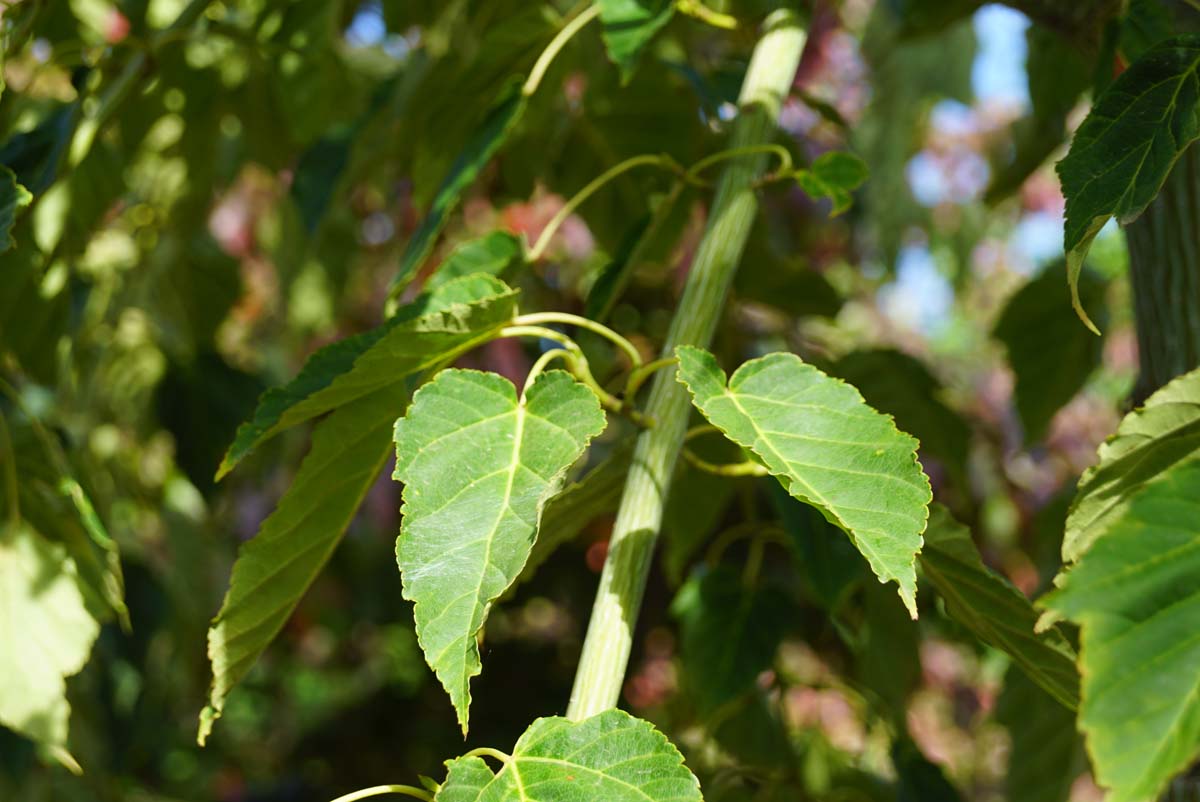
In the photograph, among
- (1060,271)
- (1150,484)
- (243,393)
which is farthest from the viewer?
(243,393)

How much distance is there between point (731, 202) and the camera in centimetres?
56

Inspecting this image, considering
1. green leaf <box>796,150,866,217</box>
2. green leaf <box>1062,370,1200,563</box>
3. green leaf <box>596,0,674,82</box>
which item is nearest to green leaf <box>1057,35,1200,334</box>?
green leaf <box>1062,370,1200,563</box>

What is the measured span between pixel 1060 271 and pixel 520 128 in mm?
437

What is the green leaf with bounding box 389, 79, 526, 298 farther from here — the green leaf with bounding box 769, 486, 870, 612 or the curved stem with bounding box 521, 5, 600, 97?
the green leaf with bounding box 769, 486, 870, 612

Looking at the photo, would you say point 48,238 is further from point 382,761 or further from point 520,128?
point 382,761

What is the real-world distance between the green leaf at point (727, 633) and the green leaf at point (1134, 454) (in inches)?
16.0

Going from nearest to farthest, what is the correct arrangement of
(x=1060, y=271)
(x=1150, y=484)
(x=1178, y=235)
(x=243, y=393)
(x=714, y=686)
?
(x=1150, y=484)
(x=1178, y=235)
(x=714, y=686)
(x=1060, y=271)
(x=243, y=393)

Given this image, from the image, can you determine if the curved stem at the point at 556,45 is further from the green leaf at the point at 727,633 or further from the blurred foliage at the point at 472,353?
the green leaf at the point at 727,633

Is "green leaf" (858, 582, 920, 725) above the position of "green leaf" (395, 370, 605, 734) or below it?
above

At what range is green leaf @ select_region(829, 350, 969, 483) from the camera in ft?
2.76

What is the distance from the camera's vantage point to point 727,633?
80 centimetres

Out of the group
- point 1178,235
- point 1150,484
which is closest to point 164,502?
point 1178,235

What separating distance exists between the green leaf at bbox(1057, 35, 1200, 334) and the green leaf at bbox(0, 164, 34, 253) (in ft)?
1.37

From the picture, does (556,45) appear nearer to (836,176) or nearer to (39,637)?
(836,176)
